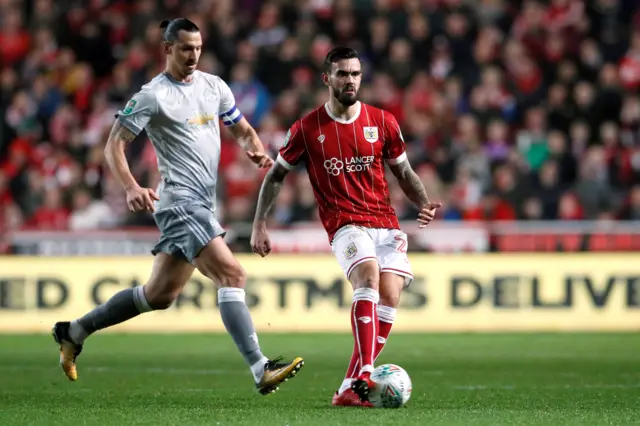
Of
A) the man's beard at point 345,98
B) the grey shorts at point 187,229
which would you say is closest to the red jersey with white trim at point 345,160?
the man's beard at point 345,98

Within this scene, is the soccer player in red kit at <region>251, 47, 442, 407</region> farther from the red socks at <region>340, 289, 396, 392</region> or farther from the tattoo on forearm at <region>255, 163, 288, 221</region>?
the red socks at <region>340, 289, 396, 392</region>

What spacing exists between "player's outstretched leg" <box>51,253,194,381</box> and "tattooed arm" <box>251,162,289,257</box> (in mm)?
473

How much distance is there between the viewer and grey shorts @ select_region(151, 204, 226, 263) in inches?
308

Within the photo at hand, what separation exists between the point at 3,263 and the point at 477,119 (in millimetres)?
6963

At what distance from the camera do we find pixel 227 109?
8.30 metres

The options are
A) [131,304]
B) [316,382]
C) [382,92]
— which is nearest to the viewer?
[131,304]

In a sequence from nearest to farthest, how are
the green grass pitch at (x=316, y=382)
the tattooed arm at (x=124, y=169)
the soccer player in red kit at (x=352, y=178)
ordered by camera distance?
the green grass pitch at (x=316, y=382)
the tattooed arm at (x=124, y=169)
the soccer player in red kit at (x=352, y=178)

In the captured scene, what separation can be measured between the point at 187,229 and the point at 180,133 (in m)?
0.61

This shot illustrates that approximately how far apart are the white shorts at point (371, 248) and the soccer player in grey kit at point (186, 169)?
0.65 meters

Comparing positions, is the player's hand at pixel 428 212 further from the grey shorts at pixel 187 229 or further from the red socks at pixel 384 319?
the grey shorts at pixel 187 229

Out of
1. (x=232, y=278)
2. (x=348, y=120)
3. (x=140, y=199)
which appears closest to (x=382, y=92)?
(x=348, y=120)

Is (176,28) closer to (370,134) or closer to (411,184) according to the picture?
(370,134)

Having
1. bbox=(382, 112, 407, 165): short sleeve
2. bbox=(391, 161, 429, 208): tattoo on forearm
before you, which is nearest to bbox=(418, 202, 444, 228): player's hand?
bbox=(391, 161, 429, 208): tattoo on forearm

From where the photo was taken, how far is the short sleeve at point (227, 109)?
827 cm
